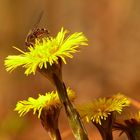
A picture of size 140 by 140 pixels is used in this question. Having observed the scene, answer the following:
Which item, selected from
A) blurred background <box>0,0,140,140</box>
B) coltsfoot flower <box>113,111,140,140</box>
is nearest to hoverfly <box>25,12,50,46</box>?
coltsfoot flower <box>113,111,140,140</box>

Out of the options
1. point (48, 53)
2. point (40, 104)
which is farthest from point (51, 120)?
point (48, 53)

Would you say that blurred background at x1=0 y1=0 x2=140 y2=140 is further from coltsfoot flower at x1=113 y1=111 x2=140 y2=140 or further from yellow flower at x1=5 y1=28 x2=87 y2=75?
yellow flower at x1=5 y1=28 x2=87 y2=75

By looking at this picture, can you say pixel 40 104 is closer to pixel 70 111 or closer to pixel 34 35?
pixel 70 111

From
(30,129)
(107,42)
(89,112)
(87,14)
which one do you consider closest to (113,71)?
(107,42)

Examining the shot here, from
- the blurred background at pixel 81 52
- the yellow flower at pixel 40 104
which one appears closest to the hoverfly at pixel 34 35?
the yellow flower at pixel 40 104

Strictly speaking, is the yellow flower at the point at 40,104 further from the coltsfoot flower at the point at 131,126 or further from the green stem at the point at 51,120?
the coltsfoot flower at the point at 131,126

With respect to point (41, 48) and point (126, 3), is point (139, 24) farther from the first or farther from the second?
point (41, 48)

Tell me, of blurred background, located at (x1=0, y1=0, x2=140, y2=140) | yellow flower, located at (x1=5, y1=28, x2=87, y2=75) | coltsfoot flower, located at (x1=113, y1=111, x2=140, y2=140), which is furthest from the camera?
blurred background, located at (x1=0, y1=0, x2=140, y2=140)
